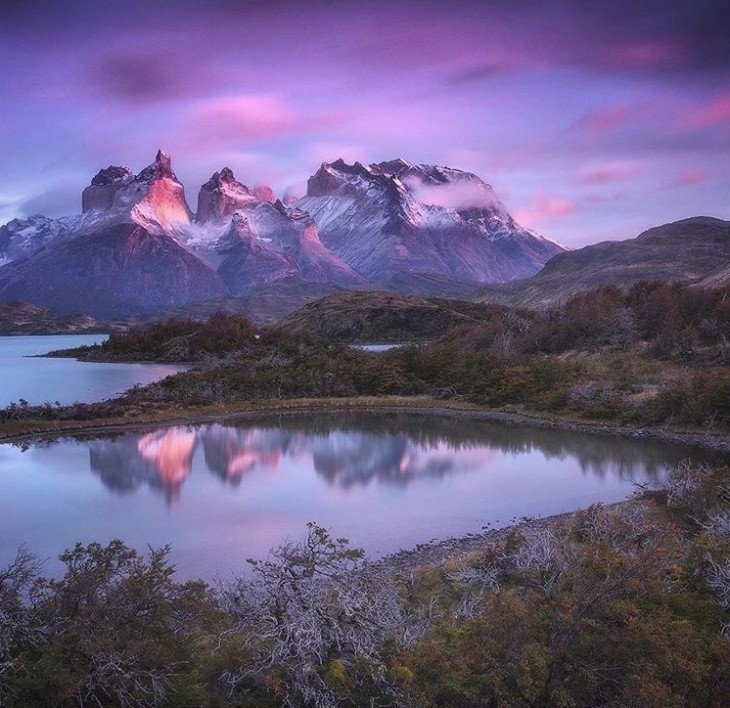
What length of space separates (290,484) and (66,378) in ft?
161

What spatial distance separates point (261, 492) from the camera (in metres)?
23.1

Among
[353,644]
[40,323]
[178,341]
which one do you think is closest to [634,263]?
[178,341]

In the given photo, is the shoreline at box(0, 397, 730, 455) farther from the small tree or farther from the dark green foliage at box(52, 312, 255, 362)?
the dark green foliage at box(52, 312, 255, 362)

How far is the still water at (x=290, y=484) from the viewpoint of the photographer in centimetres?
1847

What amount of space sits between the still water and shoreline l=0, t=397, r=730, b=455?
62.6 inches

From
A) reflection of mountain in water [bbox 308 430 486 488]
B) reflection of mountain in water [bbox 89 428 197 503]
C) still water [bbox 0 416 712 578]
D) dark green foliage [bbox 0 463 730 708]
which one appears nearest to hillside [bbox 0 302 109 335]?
reflection of mountain in water [bbox 89 428 197 503]

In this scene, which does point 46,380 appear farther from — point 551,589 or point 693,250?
point 693,250

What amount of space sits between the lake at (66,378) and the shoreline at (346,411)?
1065 cm

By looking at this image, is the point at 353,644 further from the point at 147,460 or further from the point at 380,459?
the point at 147,460

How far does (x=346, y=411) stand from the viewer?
42.5 m

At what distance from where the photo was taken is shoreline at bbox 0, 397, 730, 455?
32322 millimetres

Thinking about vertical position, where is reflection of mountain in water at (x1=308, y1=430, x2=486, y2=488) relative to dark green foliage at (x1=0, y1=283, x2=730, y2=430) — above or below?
below

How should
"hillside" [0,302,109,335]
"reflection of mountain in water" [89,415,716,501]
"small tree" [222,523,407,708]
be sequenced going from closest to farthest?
"small tree" [222,523,407,708] → "reflection of mountain in water" [89,415,716,501] → "hillside" [0,302,109,335]

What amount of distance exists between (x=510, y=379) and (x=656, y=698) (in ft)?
117
